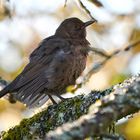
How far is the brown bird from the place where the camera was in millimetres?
6410

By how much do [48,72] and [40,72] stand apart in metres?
0.10

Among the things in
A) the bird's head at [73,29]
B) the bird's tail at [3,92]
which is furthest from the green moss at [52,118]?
the bird's head at [73,29]

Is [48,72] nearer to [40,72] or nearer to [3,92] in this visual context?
[40,72]

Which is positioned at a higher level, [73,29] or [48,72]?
[73,29]

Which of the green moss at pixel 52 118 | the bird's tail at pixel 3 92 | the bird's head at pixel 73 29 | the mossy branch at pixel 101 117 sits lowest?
the mossy branch at pixel 101 117

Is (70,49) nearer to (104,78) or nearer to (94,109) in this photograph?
(104,78)

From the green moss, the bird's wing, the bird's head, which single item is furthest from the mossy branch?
the bird's head

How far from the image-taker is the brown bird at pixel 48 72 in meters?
6.41

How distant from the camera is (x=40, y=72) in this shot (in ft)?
22.0

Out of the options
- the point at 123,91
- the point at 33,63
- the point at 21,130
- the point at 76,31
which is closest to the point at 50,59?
the point at 33,63

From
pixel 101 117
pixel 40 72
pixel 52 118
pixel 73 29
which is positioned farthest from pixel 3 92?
pixel 101 117

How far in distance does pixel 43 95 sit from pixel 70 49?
2.33ft

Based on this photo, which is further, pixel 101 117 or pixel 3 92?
pixel 3 92

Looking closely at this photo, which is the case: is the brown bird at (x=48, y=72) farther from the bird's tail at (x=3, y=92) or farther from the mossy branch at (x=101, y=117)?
the mossy branch at (x=101, y=117)
